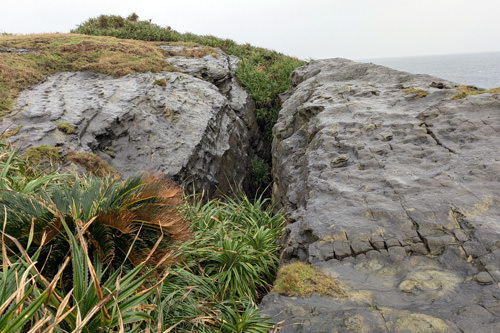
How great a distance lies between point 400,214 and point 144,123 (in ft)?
19.9

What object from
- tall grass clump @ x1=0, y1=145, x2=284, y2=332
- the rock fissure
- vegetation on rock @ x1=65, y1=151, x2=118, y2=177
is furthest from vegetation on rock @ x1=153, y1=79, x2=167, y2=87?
the rock fissure

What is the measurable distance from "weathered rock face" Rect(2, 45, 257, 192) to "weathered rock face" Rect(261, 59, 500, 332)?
274cm

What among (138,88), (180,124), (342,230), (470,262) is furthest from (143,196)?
(138,88)

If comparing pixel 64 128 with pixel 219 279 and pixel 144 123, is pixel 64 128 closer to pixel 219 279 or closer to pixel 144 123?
pixel 144 123

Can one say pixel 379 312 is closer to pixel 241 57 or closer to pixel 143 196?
pixel 143 196

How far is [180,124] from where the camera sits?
784 cm

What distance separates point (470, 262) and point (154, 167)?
219 inches

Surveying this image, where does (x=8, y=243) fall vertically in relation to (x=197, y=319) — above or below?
above

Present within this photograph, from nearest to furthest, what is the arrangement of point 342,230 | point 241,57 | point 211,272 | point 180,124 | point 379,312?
point 379,312 < point 342,230 < point 211,272 < point 180,124 < point 241,57

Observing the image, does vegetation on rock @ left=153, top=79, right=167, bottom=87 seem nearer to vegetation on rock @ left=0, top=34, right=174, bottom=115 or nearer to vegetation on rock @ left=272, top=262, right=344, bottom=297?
vegetation on rock @ left=0, top=34, right=174, bottom=115

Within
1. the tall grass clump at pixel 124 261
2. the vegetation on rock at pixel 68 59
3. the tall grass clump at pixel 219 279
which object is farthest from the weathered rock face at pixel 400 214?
the vegetation on rock at pixel 68 59

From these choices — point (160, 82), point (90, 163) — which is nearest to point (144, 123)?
point (90, 163)

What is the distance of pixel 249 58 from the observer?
15.0m

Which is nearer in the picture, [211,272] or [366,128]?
[211,272]
